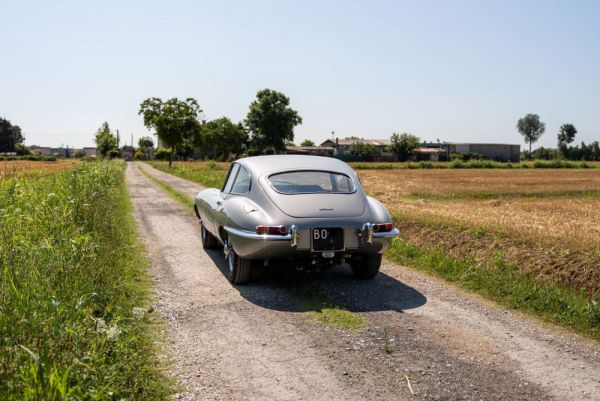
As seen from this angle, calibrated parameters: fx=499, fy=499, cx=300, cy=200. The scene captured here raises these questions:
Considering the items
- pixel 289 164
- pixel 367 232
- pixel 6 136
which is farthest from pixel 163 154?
pixel 367 232

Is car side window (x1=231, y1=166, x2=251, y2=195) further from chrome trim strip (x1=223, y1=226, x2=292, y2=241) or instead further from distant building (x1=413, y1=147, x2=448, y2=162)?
distant building (x1=413, y1=147, x2=448, y2=162)

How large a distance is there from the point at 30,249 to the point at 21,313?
2194 mm

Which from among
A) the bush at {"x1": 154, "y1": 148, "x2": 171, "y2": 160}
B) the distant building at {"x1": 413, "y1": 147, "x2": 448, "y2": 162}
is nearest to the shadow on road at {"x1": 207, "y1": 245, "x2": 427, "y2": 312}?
the bush at {"x1": 154, "y1": 148, "x2": 171, "y2": 160}

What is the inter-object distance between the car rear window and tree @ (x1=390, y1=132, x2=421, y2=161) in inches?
3819

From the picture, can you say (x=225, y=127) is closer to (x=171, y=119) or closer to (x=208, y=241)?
(x=171, y=119)

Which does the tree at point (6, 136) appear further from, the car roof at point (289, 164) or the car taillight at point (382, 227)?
the car taillight at point (382, 227)

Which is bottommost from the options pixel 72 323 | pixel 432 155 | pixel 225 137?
pixel 72 323

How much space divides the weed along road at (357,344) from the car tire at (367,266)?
186 mm

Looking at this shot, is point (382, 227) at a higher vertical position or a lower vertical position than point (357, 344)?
higher

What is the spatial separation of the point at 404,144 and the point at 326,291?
98.2 meters

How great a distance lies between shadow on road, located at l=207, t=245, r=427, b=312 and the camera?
20.2 ft

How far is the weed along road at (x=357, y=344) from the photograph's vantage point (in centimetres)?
398

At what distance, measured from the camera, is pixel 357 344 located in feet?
15.9

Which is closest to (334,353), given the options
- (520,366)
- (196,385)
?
(196,385)
